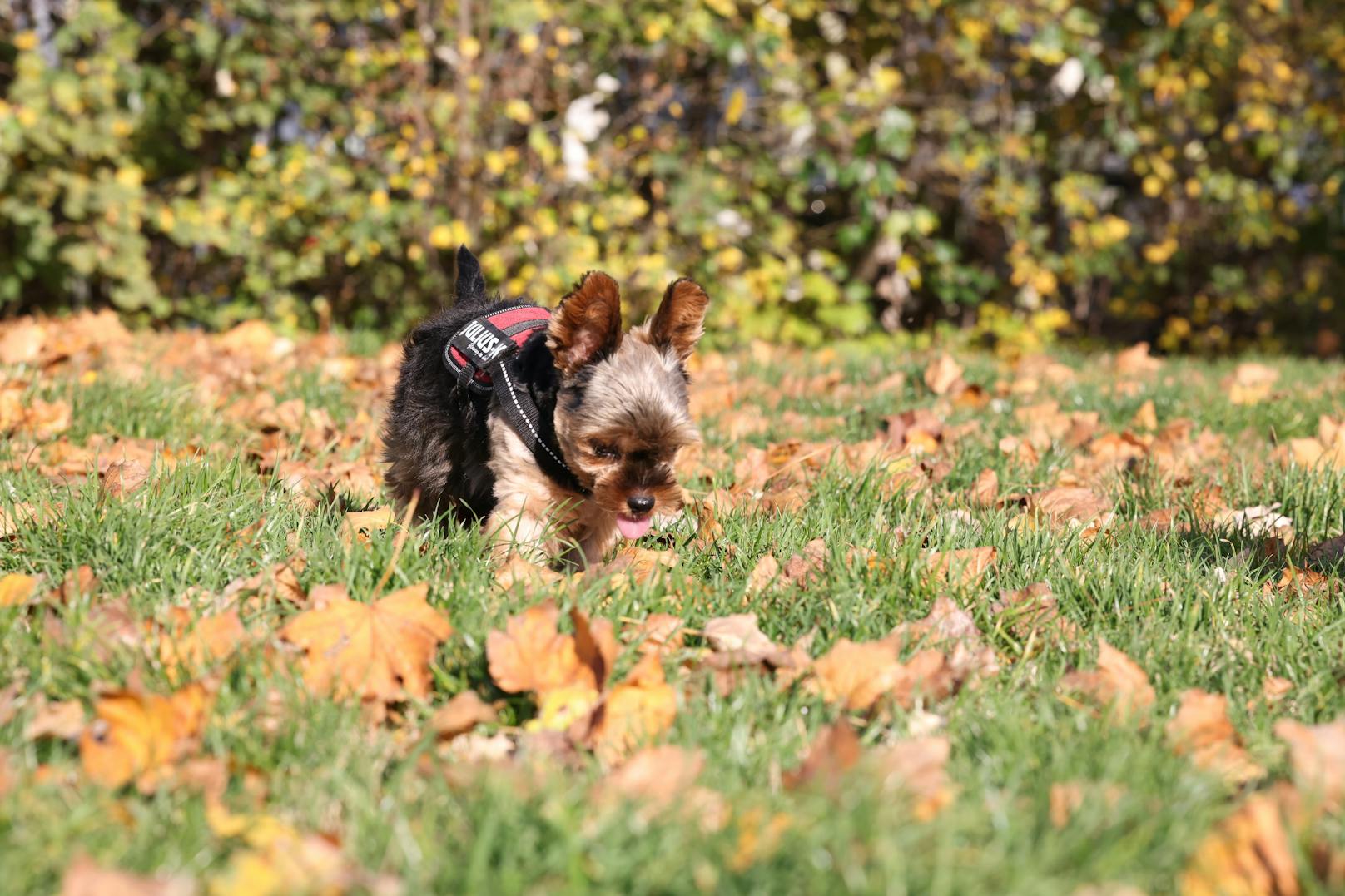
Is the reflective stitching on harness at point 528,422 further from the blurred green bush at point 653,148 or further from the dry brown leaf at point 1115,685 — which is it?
the blurred green bush at point 653,148

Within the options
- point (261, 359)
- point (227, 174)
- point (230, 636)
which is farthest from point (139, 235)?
point (230, 636)

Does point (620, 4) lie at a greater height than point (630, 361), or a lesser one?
greater

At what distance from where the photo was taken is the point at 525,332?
378 cm

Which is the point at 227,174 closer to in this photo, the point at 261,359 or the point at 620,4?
the point at 261,359

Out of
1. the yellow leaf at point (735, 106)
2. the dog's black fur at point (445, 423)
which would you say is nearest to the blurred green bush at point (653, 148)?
the yellow leaf at point (735, 106)

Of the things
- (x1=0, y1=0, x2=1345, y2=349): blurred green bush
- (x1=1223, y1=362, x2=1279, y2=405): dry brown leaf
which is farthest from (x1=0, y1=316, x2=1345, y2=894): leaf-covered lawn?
(x1=0, y1=0, x2=1345, y2=349): blurred green bush

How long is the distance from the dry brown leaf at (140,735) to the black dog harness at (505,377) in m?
1.48

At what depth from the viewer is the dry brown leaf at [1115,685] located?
2.28 m

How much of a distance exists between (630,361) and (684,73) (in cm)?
547

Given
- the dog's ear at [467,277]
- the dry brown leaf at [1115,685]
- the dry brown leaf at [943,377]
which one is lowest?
the dry brown leaf at [943,377]

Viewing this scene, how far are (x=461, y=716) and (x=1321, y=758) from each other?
4.75 feet

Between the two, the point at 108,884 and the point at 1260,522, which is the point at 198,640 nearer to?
the point at 108,884

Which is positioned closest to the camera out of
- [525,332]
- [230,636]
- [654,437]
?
[230,636]

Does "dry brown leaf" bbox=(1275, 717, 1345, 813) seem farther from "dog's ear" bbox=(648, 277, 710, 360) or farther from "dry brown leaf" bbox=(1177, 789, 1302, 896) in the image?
"dog's ear" bbox=(648, 277, 710, 360)
